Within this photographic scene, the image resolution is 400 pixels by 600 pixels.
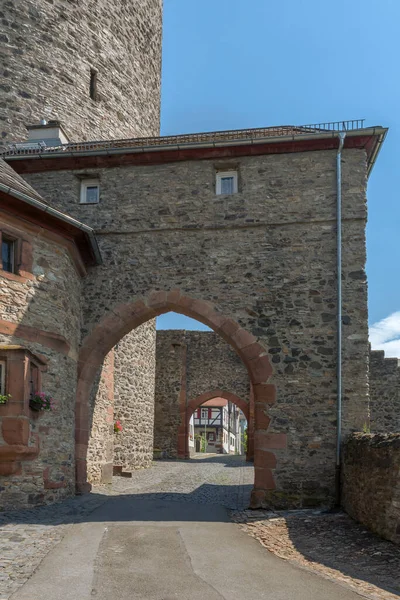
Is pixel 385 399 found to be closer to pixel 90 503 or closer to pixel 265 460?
pixel 265 460

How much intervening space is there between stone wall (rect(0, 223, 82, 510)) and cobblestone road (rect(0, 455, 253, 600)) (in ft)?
1.14

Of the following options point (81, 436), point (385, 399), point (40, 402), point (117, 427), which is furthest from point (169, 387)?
point (40, 402)

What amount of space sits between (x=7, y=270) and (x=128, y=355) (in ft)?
23.0

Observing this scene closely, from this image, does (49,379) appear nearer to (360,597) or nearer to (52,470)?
(52,470)

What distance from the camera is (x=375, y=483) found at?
7508mm

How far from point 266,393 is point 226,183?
12.8ft

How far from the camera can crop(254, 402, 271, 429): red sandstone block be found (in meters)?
10.4

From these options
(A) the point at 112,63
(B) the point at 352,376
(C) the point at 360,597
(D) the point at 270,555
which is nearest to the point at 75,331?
(B) the point at 352,376

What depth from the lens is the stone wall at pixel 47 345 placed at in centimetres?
904

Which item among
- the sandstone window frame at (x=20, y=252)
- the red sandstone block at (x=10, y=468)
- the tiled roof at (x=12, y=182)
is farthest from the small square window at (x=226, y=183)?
the red sandstone block at (x=10, y=468)

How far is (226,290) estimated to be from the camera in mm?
10992

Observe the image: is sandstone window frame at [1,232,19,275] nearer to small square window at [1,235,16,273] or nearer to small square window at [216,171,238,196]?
small square window at [1,235,16,273]

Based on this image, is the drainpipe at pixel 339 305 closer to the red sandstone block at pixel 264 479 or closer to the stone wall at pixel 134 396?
the red sandstone block at pixel 264 479

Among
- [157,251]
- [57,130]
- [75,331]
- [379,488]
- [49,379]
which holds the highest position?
[57,130]
